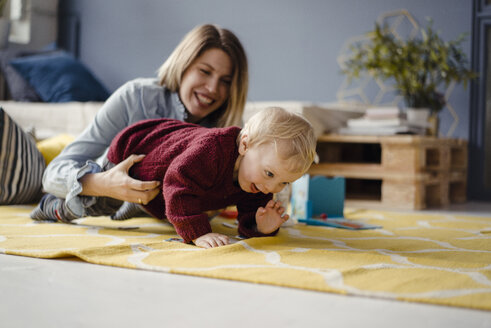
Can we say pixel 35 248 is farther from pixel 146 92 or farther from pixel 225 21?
pixel 225 21

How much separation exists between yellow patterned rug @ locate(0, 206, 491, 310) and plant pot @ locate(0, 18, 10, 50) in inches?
91.4

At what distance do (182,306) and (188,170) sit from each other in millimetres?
476

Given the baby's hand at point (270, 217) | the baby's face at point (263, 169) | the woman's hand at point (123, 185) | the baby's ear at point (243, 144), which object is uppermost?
Answer: the baby's ear at point (243, 144)

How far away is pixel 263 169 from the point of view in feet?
4.05

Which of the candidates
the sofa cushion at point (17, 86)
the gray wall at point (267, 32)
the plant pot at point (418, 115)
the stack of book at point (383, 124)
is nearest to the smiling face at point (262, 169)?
the stack of book at point (383, 124)

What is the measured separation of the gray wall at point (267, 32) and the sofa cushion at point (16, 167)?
1.70m

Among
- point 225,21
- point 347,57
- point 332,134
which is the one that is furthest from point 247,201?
point 225,21

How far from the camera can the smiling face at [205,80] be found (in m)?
1.75

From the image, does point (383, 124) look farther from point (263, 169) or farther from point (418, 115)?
point (263, 169)

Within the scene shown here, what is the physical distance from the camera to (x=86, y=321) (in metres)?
0.75

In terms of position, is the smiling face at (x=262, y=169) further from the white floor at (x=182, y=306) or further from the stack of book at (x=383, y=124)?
the stack of book at (x=383, y=124)

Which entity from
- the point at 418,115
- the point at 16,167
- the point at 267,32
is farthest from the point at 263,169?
the point at 267,32

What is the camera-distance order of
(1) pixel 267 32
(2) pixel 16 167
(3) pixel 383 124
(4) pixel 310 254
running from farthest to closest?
(1) pixel 267 32, (3) pixel 383 124, (2) pixel 16 167, (4) pixel 310 254

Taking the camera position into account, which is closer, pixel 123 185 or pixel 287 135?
pixel 287 135
